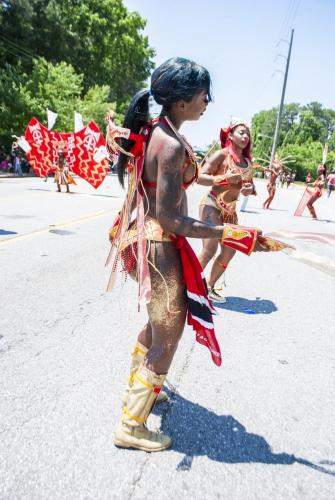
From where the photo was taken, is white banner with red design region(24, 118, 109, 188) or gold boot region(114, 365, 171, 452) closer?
gold boot region(114, 365, 171, 452)

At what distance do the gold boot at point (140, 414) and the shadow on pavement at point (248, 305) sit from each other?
239cm

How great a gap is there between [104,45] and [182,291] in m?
42.7

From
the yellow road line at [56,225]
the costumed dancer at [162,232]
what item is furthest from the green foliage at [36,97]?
the costumed dancer at [162,232]

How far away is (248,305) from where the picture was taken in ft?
15.4

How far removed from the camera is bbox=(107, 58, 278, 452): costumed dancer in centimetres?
200

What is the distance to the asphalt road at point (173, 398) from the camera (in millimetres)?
2012

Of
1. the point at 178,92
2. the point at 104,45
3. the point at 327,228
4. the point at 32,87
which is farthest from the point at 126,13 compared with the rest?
the point at 178,92

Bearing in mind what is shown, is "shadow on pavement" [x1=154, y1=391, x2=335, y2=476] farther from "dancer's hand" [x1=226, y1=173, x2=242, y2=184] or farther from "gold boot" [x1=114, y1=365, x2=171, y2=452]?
"dancer's hand" [x1=226, y1=173, x2=242, y2=184]

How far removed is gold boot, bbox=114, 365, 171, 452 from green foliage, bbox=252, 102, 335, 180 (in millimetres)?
63156

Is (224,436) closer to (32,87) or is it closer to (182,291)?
(182,291)

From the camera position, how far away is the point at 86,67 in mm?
40469

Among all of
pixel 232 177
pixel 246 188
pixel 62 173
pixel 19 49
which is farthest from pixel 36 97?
pixel 232 177

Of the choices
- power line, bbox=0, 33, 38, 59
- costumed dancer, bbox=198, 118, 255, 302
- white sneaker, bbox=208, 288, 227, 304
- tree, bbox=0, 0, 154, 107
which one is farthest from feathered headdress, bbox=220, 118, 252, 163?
power line, bbox=0, 33, 38, 59

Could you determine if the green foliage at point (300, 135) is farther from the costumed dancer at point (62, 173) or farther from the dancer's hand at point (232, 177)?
the dancer's hand at point (232, 177)
